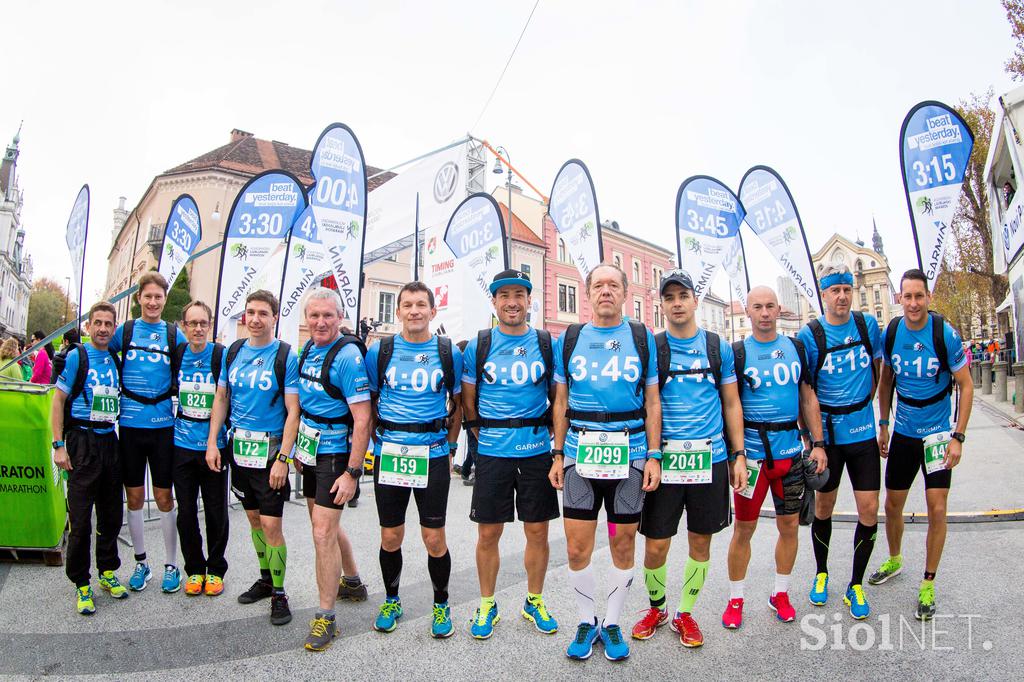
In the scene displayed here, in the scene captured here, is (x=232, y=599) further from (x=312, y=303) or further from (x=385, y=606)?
(x=312, y=303)

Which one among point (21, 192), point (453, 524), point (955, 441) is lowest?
point (453, 524)

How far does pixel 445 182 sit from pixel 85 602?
8446mm

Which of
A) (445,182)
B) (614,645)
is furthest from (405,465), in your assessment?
(445,182)

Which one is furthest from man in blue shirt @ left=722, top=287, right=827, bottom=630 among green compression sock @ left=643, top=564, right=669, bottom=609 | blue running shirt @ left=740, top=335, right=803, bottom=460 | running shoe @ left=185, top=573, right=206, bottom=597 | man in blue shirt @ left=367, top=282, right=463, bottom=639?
running shoe @ left=185, top=573, right=206, bottom=597

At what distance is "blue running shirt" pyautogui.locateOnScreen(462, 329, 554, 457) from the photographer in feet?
11.3

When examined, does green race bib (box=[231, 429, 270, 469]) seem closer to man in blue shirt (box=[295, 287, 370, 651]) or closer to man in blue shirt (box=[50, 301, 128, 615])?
man in blue shirt (box=[295, 287, 370, 651])

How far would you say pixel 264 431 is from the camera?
150 inches

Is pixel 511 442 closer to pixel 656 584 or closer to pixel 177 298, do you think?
pixel 656 584

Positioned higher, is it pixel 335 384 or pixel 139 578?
pixel 335 384

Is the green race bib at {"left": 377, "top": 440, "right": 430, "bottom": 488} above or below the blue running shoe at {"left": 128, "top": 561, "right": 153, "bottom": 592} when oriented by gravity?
above

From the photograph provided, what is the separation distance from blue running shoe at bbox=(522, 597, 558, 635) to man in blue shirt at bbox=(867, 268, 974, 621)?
237cm

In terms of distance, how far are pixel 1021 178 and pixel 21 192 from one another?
10489 cm

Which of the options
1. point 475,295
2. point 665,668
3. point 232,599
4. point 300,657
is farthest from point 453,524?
point 475,295

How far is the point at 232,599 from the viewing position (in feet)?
13.3
